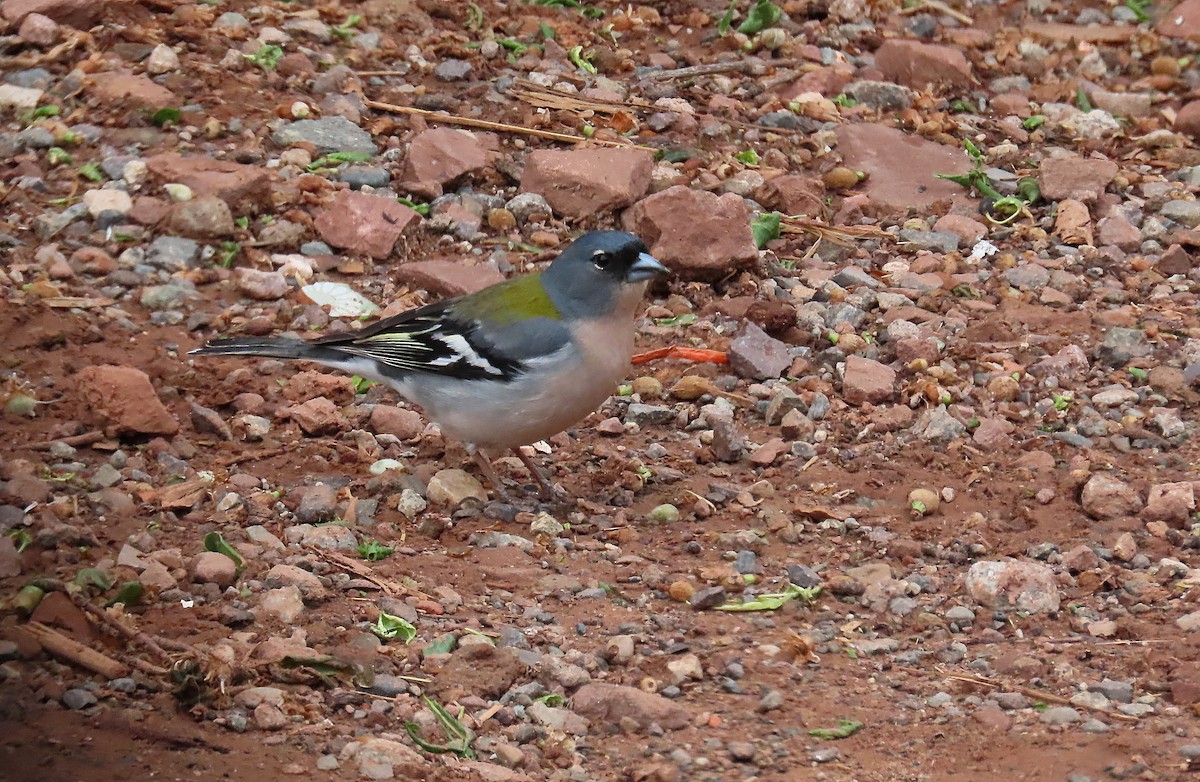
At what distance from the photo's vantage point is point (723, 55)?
9875 millimetres

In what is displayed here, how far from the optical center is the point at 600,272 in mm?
6305

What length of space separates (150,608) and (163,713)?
70 centimetres

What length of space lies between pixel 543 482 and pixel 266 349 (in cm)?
126

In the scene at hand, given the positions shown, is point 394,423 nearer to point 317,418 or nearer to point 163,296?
point 317,418

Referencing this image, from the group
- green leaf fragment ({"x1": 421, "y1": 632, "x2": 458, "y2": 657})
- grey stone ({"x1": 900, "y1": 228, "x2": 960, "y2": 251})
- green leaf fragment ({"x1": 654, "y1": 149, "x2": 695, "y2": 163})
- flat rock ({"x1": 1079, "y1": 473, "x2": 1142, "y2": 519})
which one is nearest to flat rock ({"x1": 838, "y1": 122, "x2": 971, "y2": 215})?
grey stone ({"x1": 900, "y1": 228, "x2": 960, "y2": 251})

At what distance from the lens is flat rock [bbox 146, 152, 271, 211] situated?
7.75m

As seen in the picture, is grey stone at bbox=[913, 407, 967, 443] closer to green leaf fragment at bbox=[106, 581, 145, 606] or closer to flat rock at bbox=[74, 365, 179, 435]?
flat rock at bbox=[74, 365, 179, 435]

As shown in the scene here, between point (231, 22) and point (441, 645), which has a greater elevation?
point (231, 22)

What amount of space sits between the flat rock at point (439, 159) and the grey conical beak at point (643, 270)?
2.12 m

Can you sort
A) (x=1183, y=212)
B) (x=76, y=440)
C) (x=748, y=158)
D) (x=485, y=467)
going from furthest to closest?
1. (x=748, y=158)
2. (x=1183, y=212)
3. (x=485, y=467)
4. (x=76, y=440)

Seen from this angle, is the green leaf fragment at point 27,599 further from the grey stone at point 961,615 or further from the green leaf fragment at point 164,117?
the green leaf fragment at point 164,117

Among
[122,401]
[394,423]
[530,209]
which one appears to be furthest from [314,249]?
[122,401]

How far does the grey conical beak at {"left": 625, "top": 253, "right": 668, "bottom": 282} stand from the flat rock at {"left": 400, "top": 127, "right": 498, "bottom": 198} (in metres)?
2.12

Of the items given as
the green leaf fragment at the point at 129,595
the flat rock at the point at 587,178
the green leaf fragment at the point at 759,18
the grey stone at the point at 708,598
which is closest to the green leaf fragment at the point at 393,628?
the green leaf fragment at the point at 129,595
